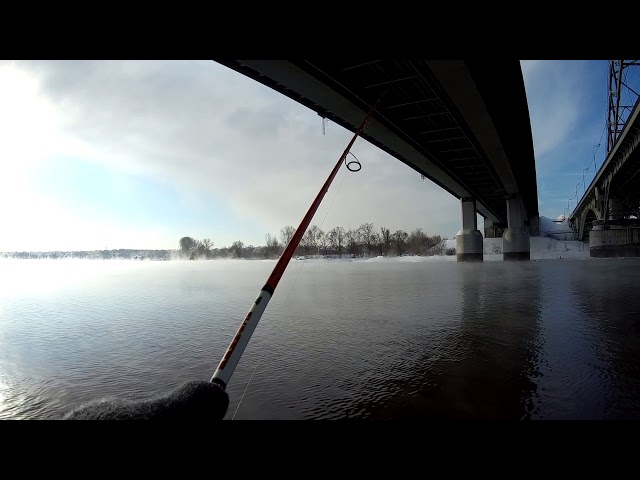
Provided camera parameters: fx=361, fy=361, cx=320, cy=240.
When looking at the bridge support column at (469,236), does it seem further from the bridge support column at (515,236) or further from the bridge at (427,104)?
the bridge at (427,104)

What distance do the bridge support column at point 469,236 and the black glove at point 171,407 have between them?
→ 50.4 metres

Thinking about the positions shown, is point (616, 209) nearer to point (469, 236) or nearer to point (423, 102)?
point (469, 236)

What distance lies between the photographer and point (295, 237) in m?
3.38

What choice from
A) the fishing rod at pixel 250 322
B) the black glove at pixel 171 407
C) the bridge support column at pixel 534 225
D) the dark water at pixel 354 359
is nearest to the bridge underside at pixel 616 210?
the bridge support column at pixel 534 225

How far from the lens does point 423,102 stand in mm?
18188

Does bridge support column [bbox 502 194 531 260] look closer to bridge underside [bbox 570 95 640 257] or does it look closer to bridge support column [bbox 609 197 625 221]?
bridge underside [bbox 570 95 640 257]

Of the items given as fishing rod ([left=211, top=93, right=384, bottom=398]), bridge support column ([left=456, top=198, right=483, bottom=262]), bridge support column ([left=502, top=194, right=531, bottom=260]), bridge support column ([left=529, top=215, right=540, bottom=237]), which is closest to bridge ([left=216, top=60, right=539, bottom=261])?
fishing rod ([left=211, top=93, right=384, bottom=398])

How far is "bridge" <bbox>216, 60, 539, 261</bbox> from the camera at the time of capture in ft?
45.8

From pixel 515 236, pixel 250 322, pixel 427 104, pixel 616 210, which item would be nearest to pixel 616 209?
pixel 616 210

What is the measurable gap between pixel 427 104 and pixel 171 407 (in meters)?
19.8

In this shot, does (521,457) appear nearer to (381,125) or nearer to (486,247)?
(381,125)

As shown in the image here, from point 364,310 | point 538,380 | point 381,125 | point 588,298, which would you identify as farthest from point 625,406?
point 381,125

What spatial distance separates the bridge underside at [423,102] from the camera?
13945 mm
